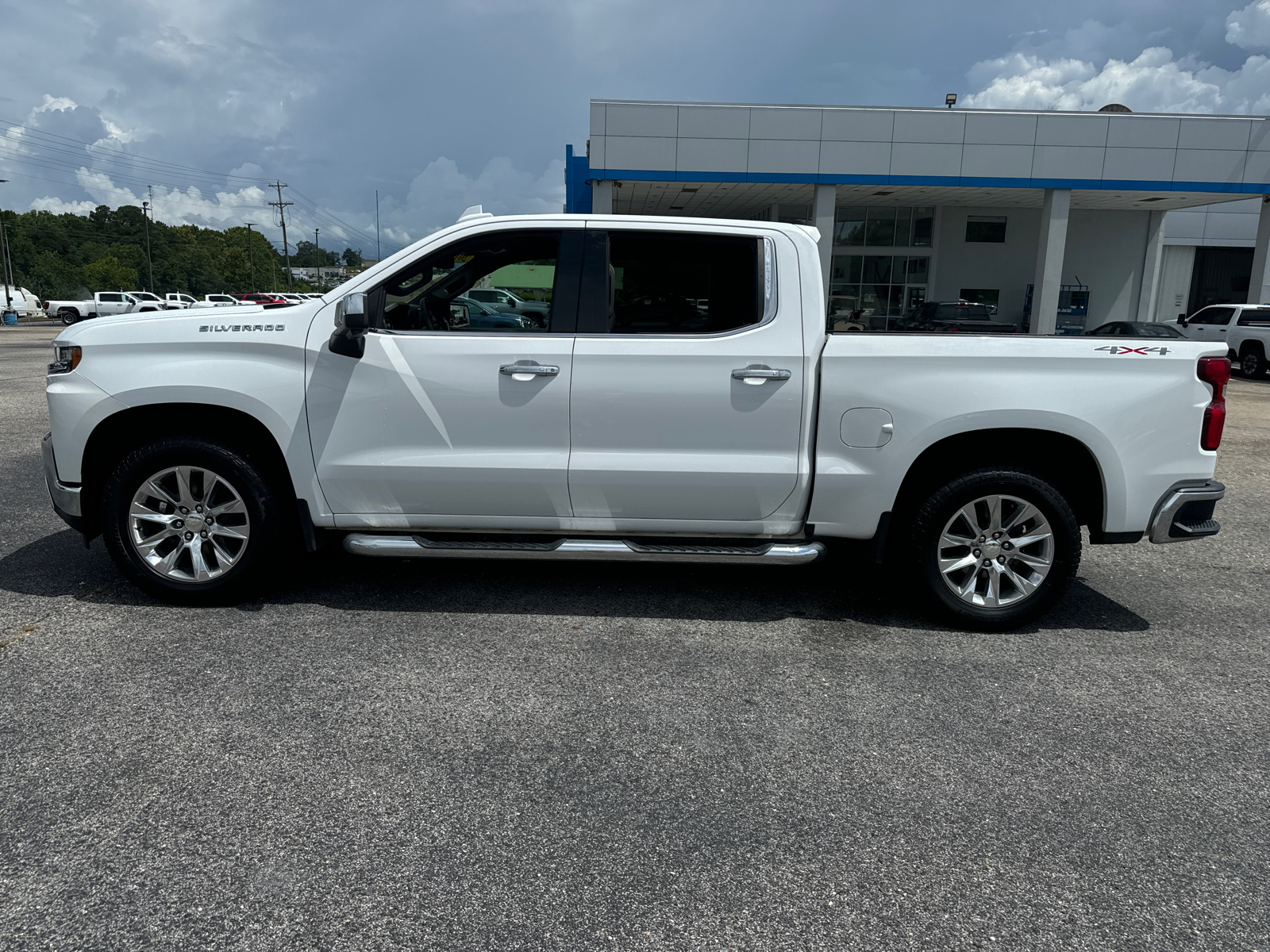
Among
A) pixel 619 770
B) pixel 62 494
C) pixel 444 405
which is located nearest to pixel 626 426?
pixel 444 405

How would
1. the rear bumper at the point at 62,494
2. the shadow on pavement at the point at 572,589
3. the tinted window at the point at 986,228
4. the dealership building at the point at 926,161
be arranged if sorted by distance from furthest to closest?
the tinted window at the point at 986,228, the dealership building at the point at 926,161, the shadow on pavement at the point at 572,589, the rear bumper at the point at 62,494

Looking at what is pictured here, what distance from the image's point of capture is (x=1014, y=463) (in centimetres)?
473

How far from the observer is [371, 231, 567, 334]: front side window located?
469cm

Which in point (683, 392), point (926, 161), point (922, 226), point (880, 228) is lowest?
point (683, 392)

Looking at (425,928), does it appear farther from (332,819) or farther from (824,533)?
(824,533)

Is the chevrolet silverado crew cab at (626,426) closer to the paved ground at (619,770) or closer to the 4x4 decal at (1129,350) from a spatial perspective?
the 4x4 decal at (1129,350)

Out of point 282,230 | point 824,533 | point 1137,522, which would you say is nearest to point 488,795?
point 824,533

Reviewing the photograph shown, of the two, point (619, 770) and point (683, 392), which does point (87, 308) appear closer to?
point (683, 392)

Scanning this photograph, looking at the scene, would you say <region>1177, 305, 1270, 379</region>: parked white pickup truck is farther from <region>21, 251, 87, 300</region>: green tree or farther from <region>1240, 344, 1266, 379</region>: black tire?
<region>21, 251, 87, 300</region>: green tree

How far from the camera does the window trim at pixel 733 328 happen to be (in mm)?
4621

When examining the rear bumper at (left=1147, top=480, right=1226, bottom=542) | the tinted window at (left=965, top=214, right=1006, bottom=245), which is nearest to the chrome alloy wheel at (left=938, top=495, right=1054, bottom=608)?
the rear bumper at (left=1147, top=480, right=1226, bottom=542)

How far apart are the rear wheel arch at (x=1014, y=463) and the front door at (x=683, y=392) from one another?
677mm

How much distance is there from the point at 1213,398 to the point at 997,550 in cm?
126

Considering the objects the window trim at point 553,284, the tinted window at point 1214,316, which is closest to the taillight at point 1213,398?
the window trim at point 553,284
